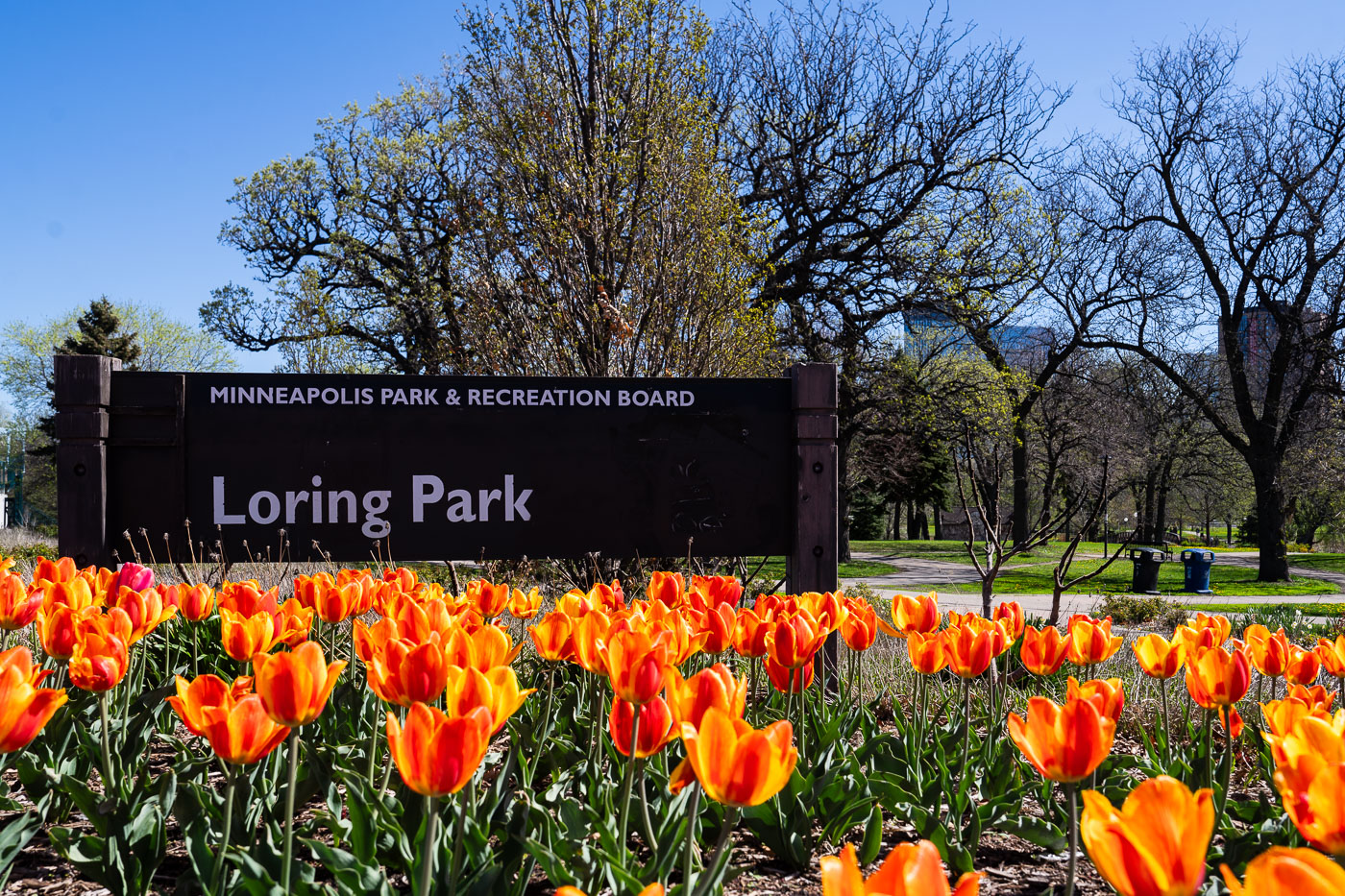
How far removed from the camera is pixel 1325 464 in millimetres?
21625

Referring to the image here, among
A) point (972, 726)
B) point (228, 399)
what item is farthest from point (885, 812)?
point (228, 399)

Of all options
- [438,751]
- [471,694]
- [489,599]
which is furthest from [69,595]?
[438,751]

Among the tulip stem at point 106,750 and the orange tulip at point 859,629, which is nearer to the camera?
the tulip stem at point 106,750

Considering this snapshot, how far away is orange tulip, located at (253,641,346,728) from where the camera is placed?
1.39 m

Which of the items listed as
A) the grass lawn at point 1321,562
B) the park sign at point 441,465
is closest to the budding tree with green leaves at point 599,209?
the park sign at point 441,465

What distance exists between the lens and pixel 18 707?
1396 mm

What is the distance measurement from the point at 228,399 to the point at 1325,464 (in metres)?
24.2

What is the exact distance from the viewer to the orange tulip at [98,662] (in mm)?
1756

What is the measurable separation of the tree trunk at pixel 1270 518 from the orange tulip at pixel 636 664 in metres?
23.3

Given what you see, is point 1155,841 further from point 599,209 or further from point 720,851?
point 599,209

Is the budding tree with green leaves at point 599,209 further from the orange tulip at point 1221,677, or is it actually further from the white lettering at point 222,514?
the orange tulip at point 1221,677

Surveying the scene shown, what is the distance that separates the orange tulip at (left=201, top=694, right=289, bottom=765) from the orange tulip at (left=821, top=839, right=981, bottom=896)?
0.93m

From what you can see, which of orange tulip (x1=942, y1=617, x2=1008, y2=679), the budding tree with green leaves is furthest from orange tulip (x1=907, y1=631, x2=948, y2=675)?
the budding tree with green leaves

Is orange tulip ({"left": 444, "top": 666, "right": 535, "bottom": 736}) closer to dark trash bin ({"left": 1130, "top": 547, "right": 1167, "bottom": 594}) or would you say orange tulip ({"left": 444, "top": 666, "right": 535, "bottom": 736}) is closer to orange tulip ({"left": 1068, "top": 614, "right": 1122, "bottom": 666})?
orange tulip ({"left": 1068, "top": 614, "right": 1122, "bottom": 666})
